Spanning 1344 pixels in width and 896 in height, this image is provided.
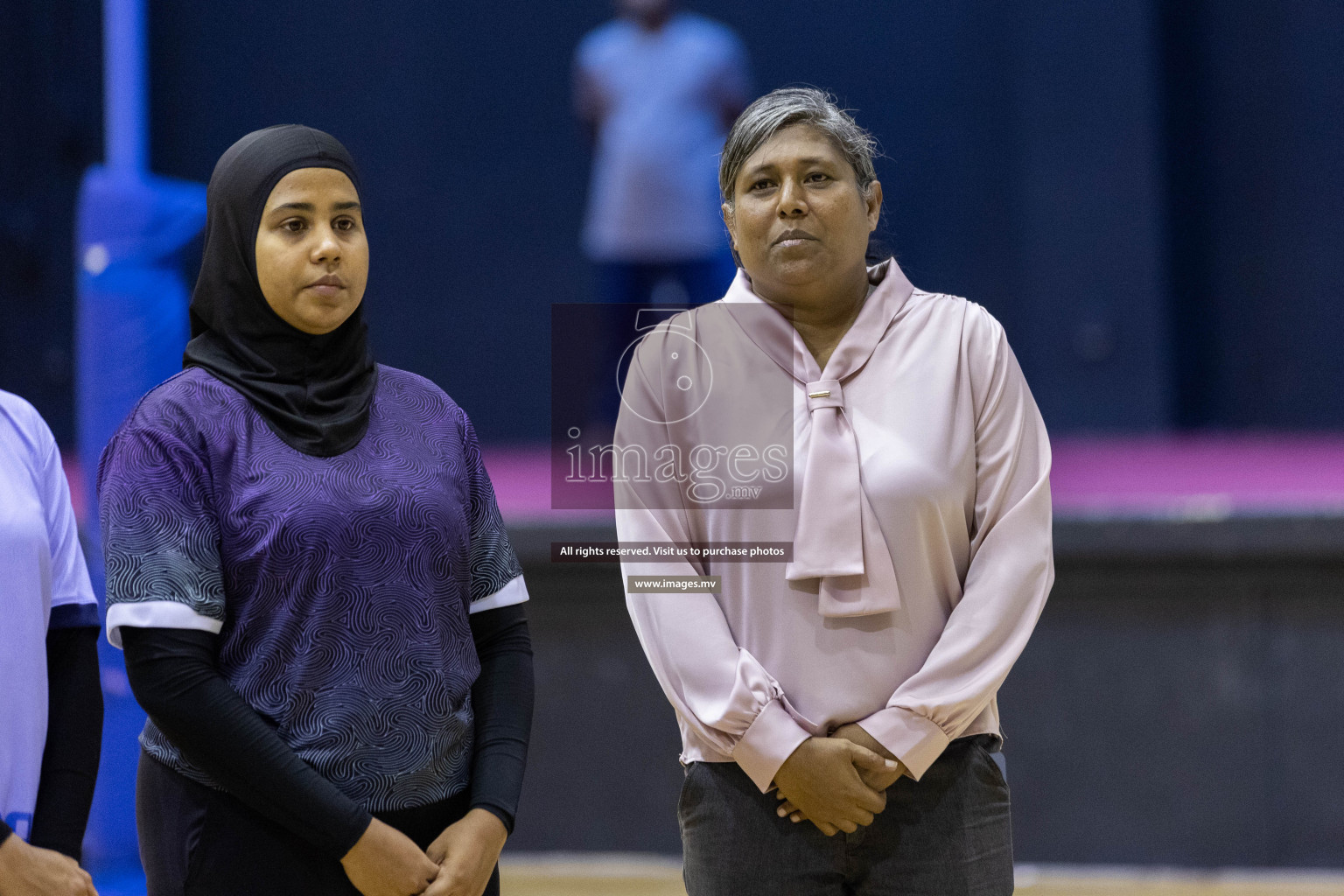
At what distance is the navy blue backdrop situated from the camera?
4113 mm

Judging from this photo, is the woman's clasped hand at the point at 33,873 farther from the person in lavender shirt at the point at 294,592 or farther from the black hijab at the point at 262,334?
the black hijab at the point at 262,334

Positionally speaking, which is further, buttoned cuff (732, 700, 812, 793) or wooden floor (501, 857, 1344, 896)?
wooden floor (501, 857, 1344, 896)

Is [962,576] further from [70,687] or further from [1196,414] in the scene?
[1196,414]

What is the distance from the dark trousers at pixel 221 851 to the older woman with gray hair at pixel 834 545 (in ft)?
1.34

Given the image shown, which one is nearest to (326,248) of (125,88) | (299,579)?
(299,579)

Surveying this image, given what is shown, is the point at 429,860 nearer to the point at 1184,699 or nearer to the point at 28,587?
the point at 28,587

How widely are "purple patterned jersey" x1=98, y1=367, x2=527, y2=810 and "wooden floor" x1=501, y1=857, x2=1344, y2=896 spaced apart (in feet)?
6.13

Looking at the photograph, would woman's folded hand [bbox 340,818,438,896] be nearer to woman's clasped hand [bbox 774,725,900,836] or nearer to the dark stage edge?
woman's clasped hand [bbox 774,725,900,836]

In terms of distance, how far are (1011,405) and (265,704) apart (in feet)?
2.92

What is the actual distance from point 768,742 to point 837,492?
291mm

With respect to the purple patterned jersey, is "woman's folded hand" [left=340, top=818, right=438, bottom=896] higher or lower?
lower

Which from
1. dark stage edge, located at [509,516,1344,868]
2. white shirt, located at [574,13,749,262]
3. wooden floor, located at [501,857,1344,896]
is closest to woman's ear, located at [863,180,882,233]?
dark stage edge, located at [509,516,1344,868]

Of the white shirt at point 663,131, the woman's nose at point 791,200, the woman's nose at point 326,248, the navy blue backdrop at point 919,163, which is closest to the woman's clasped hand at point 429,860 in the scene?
the woman's nose at point 326,248

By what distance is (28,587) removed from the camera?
1.49 meters
